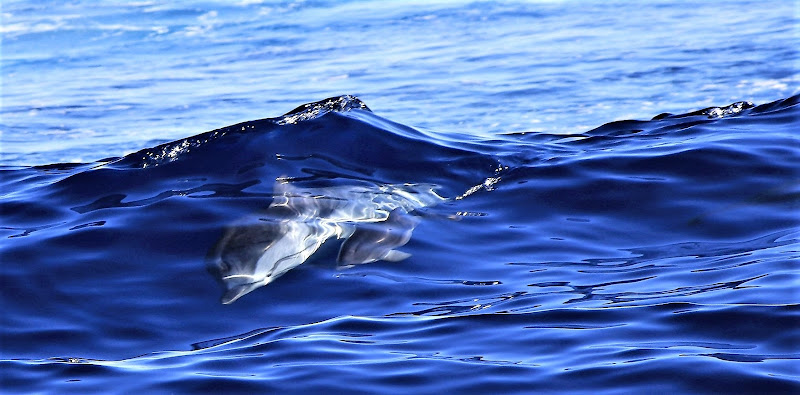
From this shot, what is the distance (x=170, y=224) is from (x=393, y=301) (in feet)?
6.21

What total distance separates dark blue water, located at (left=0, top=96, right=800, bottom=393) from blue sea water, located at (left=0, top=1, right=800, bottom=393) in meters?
0.02

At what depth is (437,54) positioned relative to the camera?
1634cm

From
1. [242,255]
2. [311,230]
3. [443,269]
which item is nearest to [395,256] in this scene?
[443,269]

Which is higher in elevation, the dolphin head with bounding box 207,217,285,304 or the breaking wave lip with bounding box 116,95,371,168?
the breaking wave lip with bounding box 116,95,371,168

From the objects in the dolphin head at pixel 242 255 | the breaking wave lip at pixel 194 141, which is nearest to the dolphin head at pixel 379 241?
the dolphin head at pixel 242 255

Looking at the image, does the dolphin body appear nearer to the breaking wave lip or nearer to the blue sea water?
the blue sea water

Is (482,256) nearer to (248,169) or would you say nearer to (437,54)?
(248,169)

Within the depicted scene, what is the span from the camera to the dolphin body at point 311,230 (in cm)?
582

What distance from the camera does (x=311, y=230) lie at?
6188 mm

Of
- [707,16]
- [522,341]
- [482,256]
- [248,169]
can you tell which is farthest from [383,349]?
[707,16]

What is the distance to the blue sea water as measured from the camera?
13.8 feet

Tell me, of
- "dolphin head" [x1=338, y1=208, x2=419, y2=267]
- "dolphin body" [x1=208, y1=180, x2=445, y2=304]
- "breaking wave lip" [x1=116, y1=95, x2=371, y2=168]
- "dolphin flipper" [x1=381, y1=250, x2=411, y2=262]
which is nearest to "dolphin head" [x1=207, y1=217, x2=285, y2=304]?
"dolphin body" [x1=208, y1=180, x2=445, y2=304]

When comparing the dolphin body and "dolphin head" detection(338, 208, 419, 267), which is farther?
"dolphin head" detection(338, 208, 419, 267)

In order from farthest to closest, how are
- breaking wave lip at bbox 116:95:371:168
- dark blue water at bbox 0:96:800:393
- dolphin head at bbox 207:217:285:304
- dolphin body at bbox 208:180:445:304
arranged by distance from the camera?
breaking wave lip at bbox 116:95:371:168 < dolphin body at bbox 208:180:445:304 < dolphin head at bbox 207:217:285:304 < dark blue water at bbox 0:96:800:393
